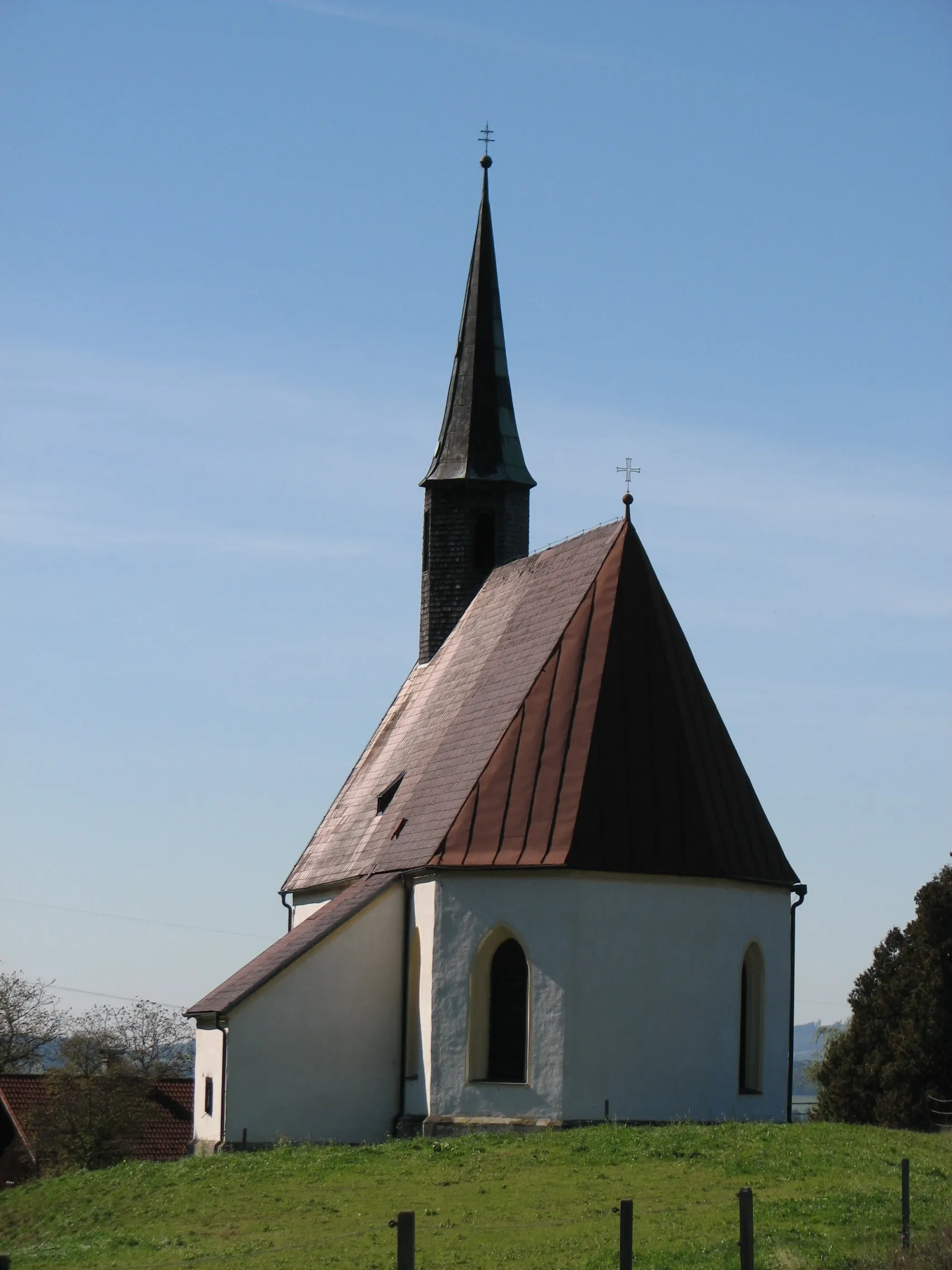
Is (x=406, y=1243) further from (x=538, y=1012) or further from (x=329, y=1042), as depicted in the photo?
(x=329, y=1042)

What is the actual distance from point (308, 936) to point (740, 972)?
22.0 ft

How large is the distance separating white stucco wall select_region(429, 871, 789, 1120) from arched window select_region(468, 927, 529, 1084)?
0.17m

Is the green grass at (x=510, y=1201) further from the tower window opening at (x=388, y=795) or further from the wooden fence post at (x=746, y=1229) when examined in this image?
the tower window opening at (x=388, y=795)

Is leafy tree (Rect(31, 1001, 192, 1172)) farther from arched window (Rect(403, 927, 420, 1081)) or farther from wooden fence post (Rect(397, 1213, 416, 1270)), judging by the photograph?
wooden fence post (Rect(397, 1213, 416, 1270))

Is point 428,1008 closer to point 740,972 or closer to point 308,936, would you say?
point 308,936

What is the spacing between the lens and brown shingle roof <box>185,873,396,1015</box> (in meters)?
28.6

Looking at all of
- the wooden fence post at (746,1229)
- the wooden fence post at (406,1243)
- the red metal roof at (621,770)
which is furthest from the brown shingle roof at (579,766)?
the wooden fence post at (406,1243)

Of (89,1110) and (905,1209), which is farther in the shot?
(89,1110)

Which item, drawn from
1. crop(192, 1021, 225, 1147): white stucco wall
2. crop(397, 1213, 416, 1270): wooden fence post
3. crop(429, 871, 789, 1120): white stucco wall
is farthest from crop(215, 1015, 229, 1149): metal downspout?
crop(397, 1213, 416, 1270): wooden fence post

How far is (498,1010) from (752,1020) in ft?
13.3

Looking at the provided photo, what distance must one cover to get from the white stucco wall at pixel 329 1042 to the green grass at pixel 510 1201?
2.36 m

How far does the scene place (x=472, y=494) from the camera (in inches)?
1489

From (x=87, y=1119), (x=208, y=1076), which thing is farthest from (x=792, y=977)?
(x=87, y=1119)

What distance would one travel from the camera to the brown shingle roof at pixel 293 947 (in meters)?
28.6
